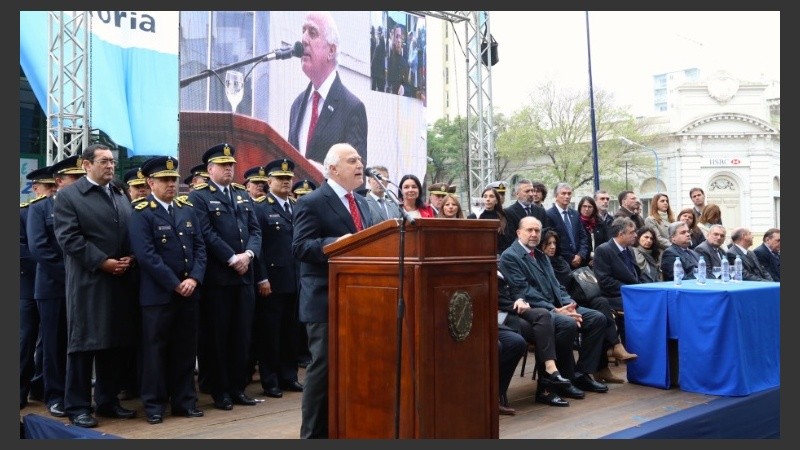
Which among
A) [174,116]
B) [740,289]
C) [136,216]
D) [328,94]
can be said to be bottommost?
[740,289]

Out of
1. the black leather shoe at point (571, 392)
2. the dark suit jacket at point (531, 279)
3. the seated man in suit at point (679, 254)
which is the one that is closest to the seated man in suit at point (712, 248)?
the seated man in suit at point (679, 254)

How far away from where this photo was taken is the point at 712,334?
15.5ft

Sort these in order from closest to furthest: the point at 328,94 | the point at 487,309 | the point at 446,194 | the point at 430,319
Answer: the point at 430,319, the point at 487,309, the point at 446,194, the point at 328,94

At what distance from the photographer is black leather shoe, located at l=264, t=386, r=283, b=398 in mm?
4684

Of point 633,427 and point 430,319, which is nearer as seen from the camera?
point 430,319

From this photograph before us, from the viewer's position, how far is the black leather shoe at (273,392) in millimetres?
4684

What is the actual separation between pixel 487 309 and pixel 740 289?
2536mm

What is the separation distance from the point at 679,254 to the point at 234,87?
781 centimetres

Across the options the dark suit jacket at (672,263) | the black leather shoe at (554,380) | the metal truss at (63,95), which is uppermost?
the metal truss at (63,95)

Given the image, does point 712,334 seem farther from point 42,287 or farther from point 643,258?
point 42,287

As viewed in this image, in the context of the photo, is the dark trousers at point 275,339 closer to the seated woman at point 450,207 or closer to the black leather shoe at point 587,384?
the seated woman at point 450,207

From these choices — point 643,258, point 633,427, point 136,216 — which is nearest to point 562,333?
point 633,427

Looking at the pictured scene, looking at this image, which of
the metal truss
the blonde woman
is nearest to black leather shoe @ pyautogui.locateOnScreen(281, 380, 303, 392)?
the blonde woman

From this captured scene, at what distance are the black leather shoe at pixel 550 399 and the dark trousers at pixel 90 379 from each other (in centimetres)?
260
